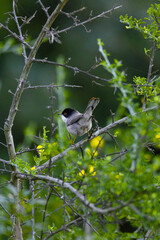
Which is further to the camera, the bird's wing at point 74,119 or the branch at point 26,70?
the bird's wing at point 74,119

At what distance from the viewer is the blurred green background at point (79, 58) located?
6633mm

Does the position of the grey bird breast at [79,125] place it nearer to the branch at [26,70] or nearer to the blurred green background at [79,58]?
the branch at [26,70]

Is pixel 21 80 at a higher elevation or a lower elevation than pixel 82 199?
higher

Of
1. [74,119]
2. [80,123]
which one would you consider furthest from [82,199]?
[74,119]

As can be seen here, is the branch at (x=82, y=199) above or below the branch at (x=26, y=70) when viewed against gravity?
below

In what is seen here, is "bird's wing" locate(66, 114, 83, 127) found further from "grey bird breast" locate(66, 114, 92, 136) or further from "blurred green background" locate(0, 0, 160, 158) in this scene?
"blurred green background" locate(0, 0, 160, 158)

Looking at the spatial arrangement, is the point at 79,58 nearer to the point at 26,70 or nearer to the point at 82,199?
the point at 26,70

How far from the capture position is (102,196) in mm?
1543

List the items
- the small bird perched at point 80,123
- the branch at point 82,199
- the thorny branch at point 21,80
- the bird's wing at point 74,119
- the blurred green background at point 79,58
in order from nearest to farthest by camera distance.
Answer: the branch at point 82,199, the thorny branch at point 21,80, the small bird perched at point 80,123, the bird's wing at point 74,119, the blurred green background at point 79,58

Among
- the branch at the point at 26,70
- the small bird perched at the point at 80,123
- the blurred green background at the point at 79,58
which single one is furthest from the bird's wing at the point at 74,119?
the blurred green background at the point at 79,58

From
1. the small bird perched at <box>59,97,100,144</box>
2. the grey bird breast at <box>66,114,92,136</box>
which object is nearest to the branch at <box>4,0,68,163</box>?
the small bird perched at <box>59,97,100,144</box>

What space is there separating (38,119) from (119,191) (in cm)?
521

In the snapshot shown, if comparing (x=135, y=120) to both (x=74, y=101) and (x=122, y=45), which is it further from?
(x=122, y=45)

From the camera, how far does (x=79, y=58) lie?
7.05 metres
